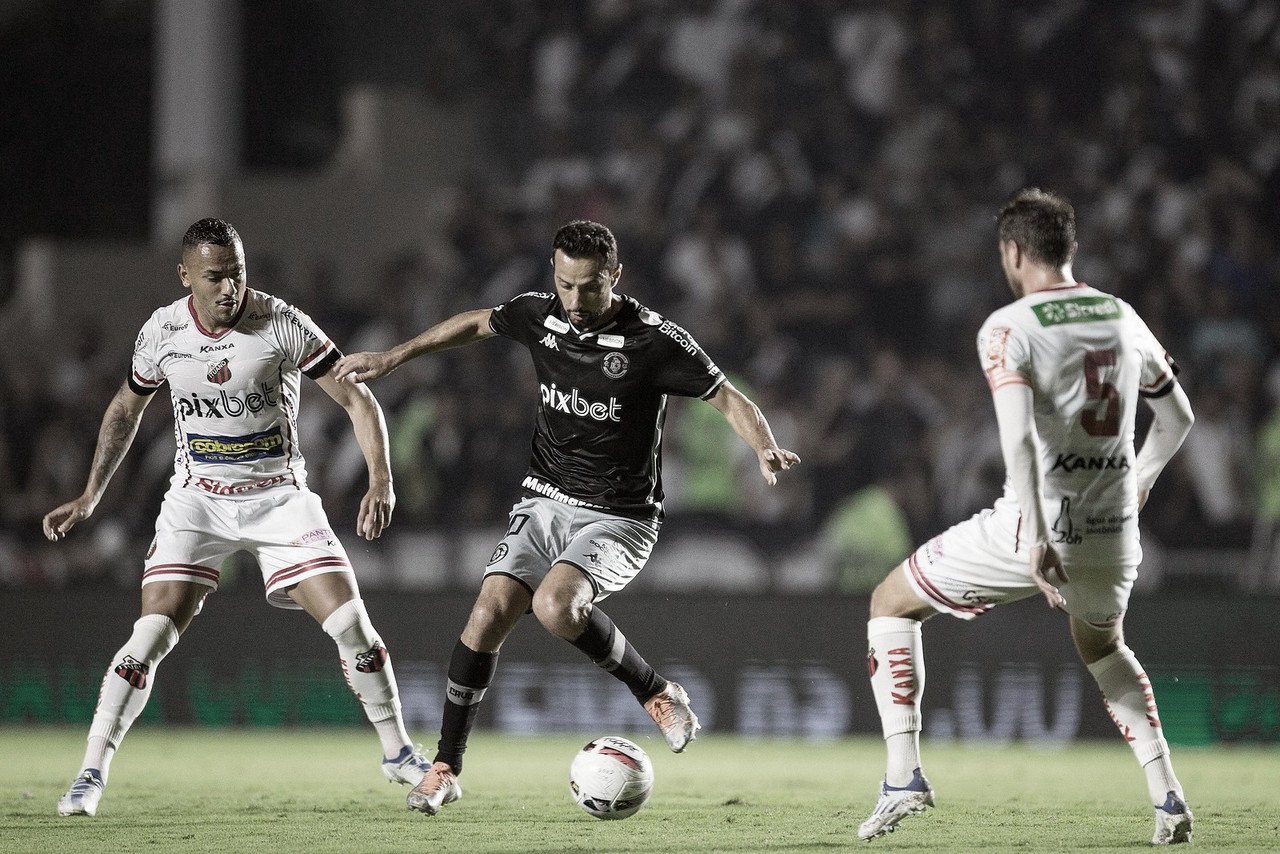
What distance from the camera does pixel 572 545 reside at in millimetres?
6723

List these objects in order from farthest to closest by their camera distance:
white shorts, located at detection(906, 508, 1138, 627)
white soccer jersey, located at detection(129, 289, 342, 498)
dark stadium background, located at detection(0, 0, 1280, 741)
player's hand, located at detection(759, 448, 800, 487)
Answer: dark stadium background, located at detection(0, 0, 1280, 741) < white soccer jersey, located at detection(129, 289, 342, 498) < player's hand, located at detection(759, 448, 800, 487) < white shorts, located at detection(906, 508, 1138, 627)

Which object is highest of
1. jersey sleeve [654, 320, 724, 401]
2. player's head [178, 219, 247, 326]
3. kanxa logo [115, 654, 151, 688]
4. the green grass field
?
player's head [178, 219, 247, 326]

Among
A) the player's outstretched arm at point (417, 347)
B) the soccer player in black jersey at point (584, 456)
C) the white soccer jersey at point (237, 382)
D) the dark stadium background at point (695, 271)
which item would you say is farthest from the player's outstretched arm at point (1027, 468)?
the dark stadium background at point (695, 271)

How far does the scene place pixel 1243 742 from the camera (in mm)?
10227

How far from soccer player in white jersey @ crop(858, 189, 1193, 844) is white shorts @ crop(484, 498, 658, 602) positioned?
4.03 ft

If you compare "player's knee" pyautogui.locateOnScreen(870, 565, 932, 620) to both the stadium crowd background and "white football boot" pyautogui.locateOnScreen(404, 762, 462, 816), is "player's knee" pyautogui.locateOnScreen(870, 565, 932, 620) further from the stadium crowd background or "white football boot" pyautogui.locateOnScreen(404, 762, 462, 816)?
the stadium crowd background

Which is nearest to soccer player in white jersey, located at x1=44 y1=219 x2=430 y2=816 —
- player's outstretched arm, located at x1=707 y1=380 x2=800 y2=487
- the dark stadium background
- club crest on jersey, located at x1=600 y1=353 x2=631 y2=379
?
club crest on jersey, located at x1=600 y1=353 x2=631 y2=379

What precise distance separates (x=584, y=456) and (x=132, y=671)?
1.99 m

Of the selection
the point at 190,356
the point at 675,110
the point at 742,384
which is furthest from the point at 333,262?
the point at 190,356

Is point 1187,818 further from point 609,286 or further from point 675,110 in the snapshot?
point 675,110

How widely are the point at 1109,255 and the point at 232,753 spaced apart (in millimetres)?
7962

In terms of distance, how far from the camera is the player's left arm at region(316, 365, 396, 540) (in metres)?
6.69

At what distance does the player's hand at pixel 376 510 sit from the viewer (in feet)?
21.8

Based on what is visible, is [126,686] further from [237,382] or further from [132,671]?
[237,382]
